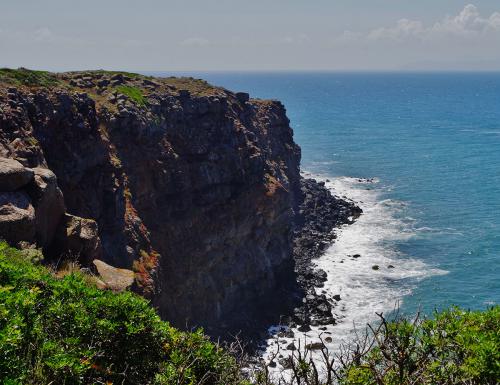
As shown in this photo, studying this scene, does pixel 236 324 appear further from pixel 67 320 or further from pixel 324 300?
pixel 67 320

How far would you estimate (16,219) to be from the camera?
88.6 feet

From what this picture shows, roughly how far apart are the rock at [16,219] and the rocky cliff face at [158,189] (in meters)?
0.08

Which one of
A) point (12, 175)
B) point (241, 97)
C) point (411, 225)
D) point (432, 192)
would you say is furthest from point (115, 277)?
point (432, 192)

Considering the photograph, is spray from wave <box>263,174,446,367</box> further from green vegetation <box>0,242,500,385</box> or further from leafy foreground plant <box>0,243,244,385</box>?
leafy foreground plant <box>0,243,244,385</box>

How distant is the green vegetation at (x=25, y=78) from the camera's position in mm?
42344

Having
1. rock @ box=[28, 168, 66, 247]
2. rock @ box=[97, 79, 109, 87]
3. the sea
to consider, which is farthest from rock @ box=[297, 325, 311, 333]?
rock @ box=[97, 79, 109, 87]

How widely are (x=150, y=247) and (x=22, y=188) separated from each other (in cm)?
1990

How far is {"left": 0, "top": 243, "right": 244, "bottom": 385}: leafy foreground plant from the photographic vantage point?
1284 cm

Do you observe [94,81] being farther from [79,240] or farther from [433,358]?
[433,358]

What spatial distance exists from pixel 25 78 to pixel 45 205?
64.3 feet

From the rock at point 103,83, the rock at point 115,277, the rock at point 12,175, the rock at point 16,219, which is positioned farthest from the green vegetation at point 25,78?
the rock at point 115,277

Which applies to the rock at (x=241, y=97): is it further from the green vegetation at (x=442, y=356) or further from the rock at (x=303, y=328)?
the green vegetation at (x=442, y=356)

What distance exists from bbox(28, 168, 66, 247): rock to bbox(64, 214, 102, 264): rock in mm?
965

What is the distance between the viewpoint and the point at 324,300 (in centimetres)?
6134
